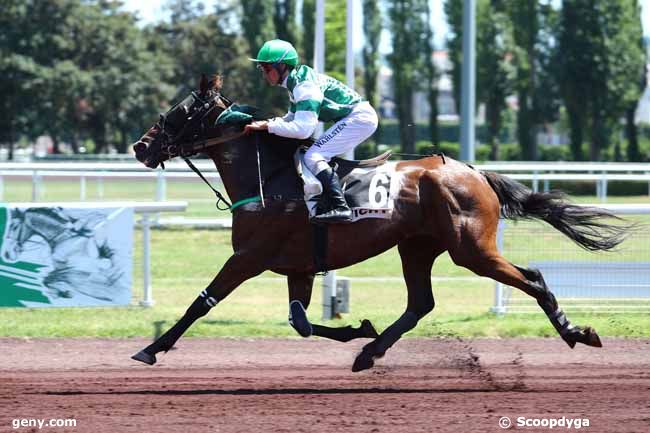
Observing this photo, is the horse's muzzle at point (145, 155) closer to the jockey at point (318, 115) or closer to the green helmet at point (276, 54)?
the jockey at point (318, 115)

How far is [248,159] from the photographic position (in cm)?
788

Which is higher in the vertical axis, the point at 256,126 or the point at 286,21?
the point at 286,21

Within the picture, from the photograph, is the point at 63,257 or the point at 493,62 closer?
the point at 63,257

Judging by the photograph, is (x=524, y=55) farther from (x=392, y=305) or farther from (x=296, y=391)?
(x=296, y=391)

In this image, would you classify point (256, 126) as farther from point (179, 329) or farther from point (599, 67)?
point (599, 67)

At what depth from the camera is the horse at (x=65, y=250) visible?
33.6 feet

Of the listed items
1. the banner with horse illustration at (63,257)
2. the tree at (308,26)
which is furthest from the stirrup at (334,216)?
the tree at (308,26)

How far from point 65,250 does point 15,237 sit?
1.55ft

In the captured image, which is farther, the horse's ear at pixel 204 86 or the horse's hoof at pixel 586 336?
the horse's ear at pixel 204 86

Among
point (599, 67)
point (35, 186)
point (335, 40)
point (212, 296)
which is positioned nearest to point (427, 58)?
point (335, 40)

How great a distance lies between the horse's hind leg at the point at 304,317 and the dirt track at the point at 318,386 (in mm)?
304

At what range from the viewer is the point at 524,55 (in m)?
48.9

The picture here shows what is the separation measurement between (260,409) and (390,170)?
219 centimetres

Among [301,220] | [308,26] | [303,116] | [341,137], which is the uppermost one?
[308,26]
